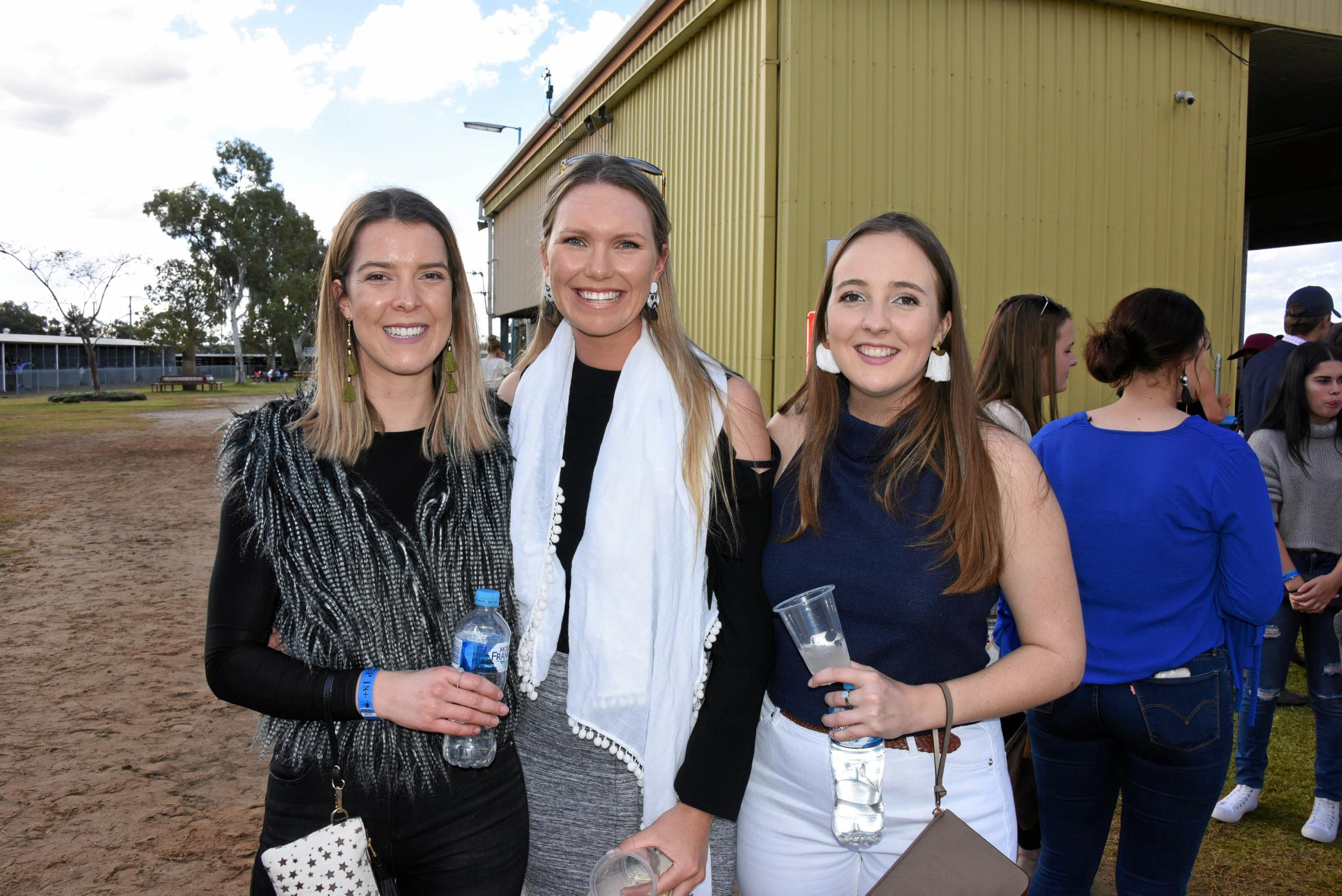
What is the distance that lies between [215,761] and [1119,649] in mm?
4535

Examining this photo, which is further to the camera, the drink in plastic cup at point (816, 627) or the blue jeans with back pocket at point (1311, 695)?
the blue jeans with back pocket at point (1311, 695)

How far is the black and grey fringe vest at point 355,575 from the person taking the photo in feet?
5.86

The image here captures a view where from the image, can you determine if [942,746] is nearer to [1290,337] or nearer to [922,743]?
[922,743]

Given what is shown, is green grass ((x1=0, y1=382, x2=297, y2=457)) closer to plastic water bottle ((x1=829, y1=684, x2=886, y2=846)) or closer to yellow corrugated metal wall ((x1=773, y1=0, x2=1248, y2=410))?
yellow corrugated metal wall ((x1=773, y1=0, x2=1248, y2=410))

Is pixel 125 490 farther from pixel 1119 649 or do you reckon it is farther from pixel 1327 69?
pixel 1327 69

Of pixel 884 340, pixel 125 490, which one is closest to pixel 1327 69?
pixel 884 340

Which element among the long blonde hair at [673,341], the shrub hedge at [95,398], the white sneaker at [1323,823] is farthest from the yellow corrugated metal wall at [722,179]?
the shrub hedge at [95,398]

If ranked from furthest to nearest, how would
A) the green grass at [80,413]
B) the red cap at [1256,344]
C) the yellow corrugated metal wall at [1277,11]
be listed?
the green grass at [80,413]
the yellow corrugated metal wall at [1277,11]
the red cap at [1256,344]

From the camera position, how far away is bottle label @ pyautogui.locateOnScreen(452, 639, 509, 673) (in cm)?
175

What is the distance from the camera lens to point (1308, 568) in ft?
13.8

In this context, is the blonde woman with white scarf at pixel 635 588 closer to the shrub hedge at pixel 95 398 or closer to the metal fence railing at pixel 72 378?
the shrub hedge at pixel 95 398

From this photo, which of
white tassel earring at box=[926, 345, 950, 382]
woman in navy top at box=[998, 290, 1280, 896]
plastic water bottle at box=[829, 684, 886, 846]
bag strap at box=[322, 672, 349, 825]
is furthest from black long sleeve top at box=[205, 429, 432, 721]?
woman in navy top at box=[998, 290, 1280, 896]

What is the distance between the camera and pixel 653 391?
2.03 metres

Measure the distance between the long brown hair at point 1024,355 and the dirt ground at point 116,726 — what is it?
380cm
